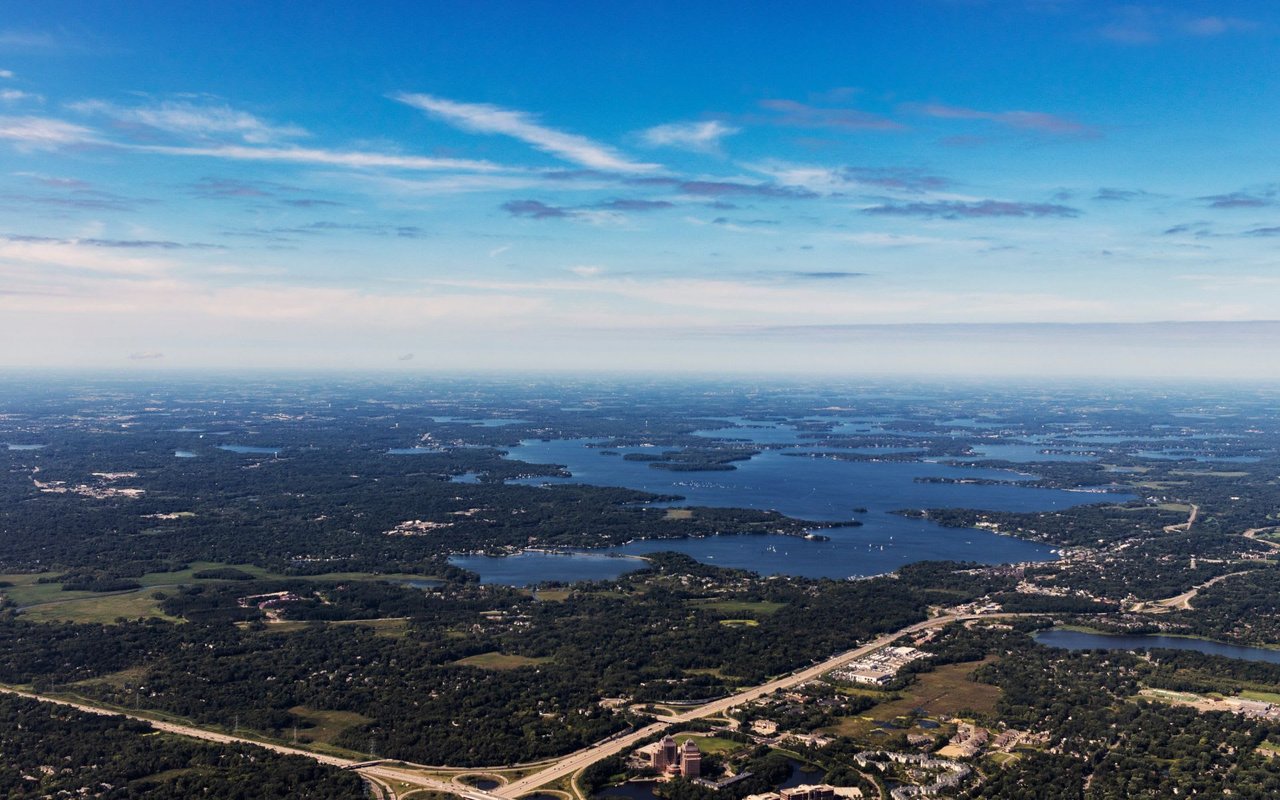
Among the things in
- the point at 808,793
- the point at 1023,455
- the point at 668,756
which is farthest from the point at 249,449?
the point at 808,793

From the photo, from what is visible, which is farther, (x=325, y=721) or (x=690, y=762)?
(x=325, y=721)

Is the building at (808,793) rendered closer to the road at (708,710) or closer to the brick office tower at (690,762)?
the brick office tower at (690,762)

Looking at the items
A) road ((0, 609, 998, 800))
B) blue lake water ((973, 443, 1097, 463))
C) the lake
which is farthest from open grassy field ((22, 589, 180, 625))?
blue lake water ((973, 443, 1097, 463))

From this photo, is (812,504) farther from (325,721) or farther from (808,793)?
(808,793)

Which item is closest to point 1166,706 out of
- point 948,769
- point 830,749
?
point 948,769

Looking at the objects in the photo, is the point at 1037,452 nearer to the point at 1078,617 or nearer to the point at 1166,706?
the point at 1078,617

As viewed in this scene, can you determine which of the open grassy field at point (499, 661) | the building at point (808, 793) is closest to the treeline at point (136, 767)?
the open grassy field at point (499, 661)

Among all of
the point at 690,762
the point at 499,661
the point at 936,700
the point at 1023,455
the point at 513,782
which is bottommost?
the point at 513,782
